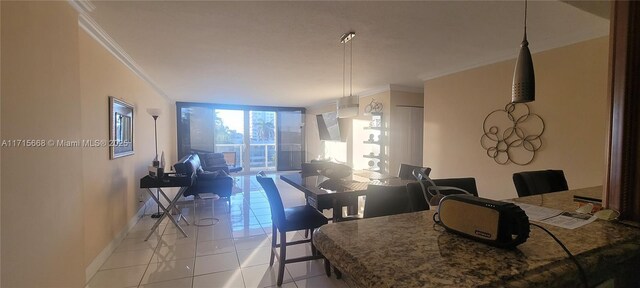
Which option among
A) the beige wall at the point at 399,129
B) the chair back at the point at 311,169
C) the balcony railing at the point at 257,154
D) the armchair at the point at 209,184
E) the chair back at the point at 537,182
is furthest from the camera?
the balcony railing at the point at 257,154

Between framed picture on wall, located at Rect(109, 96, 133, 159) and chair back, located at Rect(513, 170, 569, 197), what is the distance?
381cm

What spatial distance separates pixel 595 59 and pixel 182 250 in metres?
4.56

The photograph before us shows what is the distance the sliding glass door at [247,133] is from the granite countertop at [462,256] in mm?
Result: 8166

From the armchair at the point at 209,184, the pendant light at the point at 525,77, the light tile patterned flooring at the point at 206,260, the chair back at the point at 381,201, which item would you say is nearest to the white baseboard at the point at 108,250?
the light tile patterned flooring at the point at 206,260

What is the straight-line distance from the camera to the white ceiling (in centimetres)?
211

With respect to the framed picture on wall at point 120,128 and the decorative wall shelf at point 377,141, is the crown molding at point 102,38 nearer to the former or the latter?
the framed picture on wall at point 120,128

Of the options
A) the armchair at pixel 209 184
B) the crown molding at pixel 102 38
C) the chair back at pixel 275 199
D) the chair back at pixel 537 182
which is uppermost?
the crown molding at pixel 102 38

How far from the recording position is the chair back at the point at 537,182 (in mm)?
2062

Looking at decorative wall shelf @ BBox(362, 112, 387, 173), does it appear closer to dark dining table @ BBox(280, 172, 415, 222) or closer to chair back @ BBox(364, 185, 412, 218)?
dark dining table @ BBox(280, 172, 415, 222)

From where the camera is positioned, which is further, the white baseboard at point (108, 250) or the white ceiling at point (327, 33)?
the white baseboard at point (108, 250)

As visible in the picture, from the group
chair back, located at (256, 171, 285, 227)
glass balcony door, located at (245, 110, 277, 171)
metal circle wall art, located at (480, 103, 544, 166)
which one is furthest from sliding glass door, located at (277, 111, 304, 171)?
chair back, located at (256, 171, 285, 227)

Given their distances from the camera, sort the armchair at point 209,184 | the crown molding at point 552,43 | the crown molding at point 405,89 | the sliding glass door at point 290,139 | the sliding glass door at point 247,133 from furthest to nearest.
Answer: the sliding glass door at point 290,139 → the sliding glass door at point 247,133 → the crown molding at point 405,89 → the armchair at point 209,184 → the crown molding at point 552,43

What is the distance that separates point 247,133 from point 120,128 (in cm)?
553

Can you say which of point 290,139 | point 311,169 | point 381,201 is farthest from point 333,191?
point 290,139
